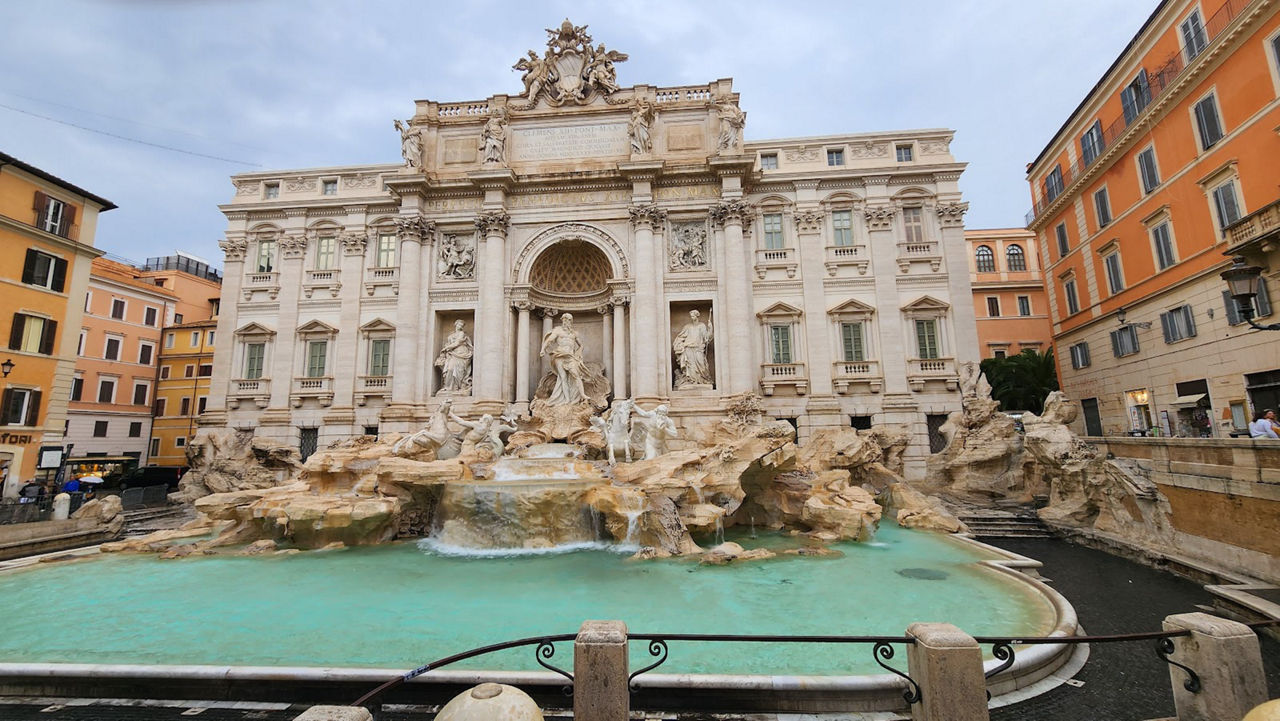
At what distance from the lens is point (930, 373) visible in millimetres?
19547

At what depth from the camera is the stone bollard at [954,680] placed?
11.2ft

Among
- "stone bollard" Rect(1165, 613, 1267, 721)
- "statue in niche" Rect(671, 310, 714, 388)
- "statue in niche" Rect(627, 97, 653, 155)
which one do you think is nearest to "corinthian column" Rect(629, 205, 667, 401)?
"statue in niche" Rect(671, 310, 714, 388)

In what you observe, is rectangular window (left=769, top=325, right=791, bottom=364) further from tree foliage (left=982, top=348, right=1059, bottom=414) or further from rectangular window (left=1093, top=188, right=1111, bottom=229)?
rectangular window (left=1093, top=188, right=1111, bottom=229)

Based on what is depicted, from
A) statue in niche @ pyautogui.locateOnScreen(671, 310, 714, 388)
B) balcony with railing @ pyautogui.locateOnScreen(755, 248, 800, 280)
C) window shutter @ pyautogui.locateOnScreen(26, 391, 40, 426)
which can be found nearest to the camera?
window shutter @ pyautogui.locateOnScreen(26, 391, 40, 426)

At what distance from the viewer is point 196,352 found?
30.2m

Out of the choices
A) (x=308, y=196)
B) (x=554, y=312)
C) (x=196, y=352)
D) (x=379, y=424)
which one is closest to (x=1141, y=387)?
(x=554, y=312)

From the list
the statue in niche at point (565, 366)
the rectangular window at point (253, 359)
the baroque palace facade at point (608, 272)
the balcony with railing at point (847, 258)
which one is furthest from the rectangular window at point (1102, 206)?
the rectangular window at point (253, 359)

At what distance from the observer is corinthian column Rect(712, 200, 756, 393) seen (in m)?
19.2

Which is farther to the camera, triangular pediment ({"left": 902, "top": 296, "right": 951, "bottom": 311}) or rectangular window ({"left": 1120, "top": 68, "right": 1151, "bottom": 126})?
triangular pediment ({"left": 902, "top": 296, "right": 951, "bottom": 311})

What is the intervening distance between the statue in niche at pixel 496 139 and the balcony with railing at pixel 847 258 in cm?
1361

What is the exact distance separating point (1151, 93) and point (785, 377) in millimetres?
14899

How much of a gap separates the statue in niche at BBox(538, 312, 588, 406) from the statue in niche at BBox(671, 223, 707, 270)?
5.17 m

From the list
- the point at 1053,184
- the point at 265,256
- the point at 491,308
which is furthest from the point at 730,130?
the point at 265,256

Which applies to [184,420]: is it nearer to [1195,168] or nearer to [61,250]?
[61,250]
